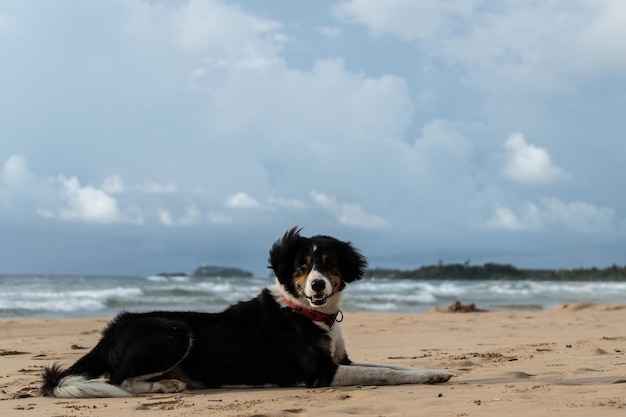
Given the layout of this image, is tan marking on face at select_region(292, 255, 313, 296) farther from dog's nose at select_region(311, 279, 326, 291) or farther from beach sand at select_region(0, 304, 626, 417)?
beach sand at select_region(0, 304, 626, 417)

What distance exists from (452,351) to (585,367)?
2.57m

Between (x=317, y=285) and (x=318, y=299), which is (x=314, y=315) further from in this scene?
(x=317, y=285)

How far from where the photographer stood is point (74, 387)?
5816 millimetres

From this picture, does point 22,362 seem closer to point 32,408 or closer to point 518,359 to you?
point 32,408

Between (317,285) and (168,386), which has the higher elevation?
(317,285)

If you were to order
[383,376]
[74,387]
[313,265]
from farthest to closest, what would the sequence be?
[313,265] < [383,376] < [74,387]

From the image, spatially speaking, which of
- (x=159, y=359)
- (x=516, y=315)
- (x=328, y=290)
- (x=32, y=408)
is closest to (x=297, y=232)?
(x=328, y=290)

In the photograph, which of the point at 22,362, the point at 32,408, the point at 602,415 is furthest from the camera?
the point at 22,362

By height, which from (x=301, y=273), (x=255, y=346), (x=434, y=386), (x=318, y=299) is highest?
(x=301, y=273)

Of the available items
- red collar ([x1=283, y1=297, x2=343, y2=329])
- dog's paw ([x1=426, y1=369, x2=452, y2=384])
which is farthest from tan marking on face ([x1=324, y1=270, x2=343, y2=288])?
dog's paw ([x1=426, y1=369, x2=452, y2=384])

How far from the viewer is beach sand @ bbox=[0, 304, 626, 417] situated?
472 centimetres

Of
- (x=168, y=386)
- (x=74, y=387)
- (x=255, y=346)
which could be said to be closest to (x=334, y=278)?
(x=255, y=346)

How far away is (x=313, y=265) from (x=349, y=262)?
0.49 meters

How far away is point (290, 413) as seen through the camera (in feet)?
15.6
